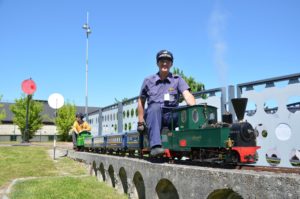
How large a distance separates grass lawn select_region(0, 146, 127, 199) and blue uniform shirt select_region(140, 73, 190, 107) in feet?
10.4

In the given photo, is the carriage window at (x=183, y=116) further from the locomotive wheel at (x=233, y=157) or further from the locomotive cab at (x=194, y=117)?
the locomotive wheel at (x=233, y=157)

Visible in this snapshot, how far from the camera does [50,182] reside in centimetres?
948

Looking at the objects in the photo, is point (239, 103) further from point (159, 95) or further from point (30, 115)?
point (30, 115)

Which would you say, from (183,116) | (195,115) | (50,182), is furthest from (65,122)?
(195,115)

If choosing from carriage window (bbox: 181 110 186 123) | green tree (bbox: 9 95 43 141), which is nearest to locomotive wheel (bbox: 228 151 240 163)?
carriage window (bbox: 181 110 186 123)

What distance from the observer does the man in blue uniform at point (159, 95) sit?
5.88 m

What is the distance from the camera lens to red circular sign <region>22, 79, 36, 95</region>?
2488 centimetres

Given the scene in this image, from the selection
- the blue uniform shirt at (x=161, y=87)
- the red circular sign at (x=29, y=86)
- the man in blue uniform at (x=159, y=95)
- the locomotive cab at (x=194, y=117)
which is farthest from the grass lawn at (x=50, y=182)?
the red circular sign at (x=29, y=86)

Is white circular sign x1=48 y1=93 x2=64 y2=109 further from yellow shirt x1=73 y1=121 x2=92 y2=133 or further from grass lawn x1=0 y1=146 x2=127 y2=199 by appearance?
grass lawn x1=0 y1=146 x2=127 y2=199

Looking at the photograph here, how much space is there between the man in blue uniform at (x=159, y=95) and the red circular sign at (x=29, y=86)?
20623 millimetres

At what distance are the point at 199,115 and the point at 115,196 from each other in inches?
121

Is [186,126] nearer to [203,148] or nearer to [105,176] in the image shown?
[203,148]

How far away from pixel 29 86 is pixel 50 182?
17.5m

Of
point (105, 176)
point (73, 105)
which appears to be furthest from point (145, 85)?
point (73, 105)
